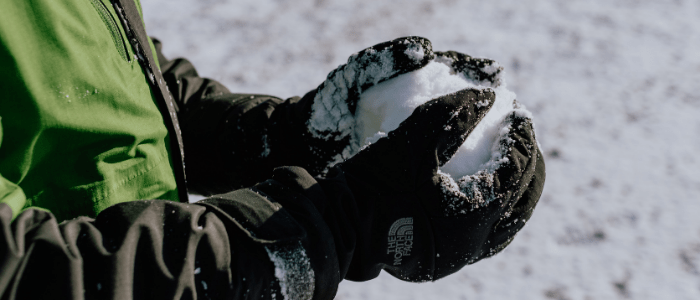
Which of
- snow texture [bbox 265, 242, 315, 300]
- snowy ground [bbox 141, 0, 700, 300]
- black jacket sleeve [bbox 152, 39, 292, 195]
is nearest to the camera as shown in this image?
snow texture [bbox 265, 242, 315, 300]

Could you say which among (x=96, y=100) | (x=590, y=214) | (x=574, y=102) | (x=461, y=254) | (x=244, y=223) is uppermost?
(x=96, y=100)

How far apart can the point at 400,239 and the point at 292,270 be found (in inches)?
9.0

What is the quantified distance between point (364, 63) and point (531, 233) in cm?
117

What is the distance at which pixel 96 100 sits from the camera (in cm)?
67

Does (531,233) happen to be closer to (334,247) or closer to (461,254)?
(461,254)

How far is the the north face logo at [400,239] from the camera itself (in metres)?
0.77

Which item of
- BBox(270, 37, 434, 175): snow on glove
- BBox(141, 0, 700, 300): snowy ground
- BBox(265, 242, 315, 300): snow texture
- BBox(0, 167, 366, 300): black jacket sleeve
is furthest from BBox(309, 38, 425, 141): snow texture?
BBox(141, 0, 700, 300): snowy ground

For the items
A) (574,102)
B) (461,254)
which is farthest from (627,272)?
(461,254)

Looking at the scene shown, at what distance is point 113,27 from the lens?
743mm

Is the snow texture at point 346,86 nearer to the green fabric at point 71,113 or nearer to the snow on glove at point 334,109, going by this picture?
the snow on glove at point 334,109

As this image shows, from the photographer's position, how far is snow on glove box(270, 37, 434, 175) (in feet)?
3.00

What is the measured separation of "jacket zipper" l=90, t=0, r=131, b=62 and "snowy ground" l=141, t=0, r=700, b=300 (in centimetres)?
111

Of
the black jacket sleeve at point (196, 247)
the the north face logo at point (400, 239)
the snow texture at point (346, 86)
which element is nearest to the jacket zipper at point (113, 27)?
the black jacket sleeve at point (196, 247)

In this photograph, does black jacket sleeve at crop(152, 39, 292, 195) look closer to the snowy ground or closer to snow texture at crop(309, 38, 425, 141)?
snow texture at crop(309, 38, 425, 141)
